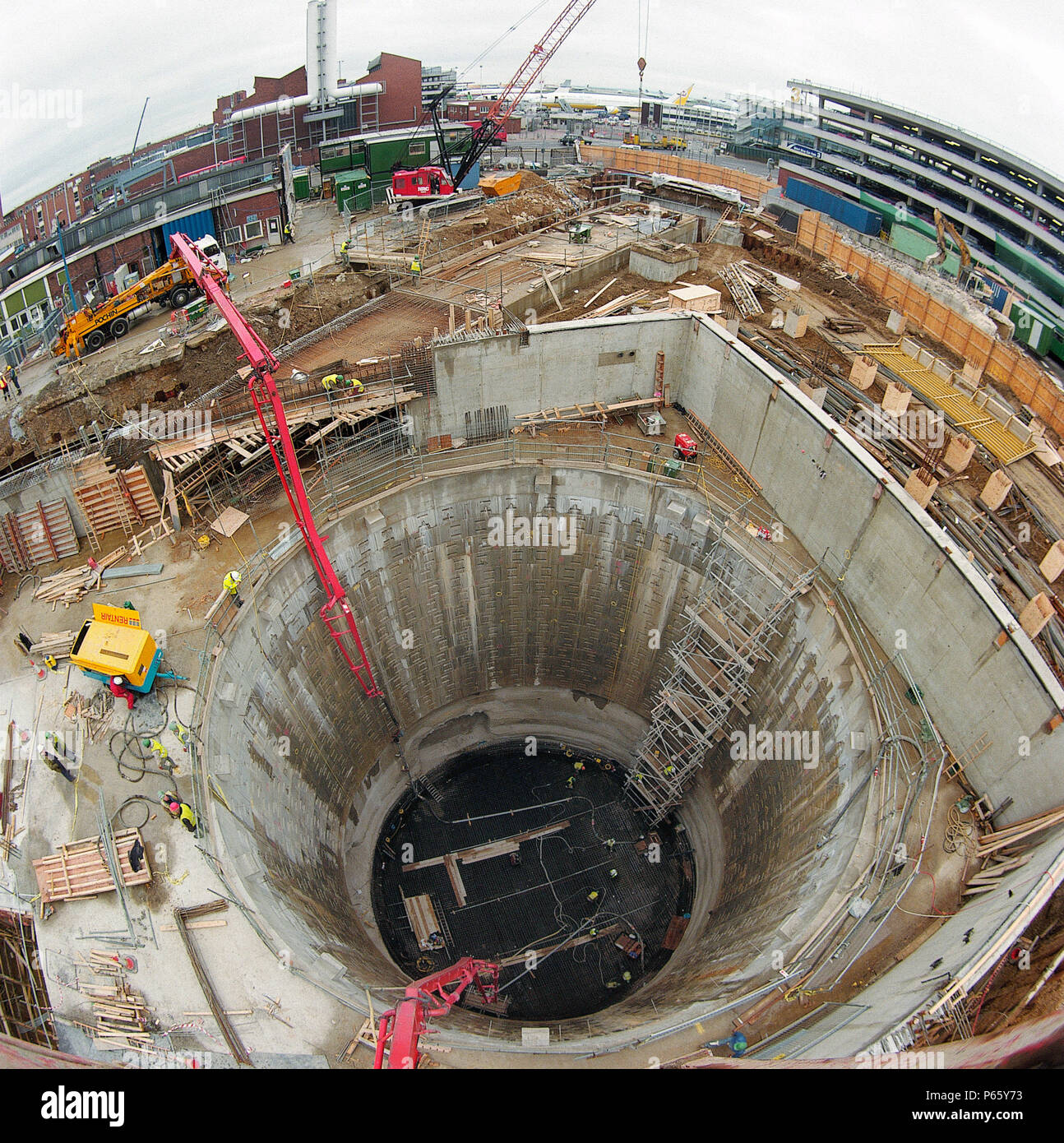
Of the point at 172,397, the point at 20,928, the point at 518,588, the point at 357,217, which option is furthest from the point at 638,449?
the point at 357,217

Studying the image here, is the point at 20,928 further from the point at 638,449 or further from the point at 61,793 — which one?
the point at 638,449

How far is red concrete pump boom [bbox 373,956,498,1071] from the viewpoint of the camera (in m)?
11.4

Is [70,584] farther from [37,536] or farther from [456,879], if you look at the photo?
[456,879]

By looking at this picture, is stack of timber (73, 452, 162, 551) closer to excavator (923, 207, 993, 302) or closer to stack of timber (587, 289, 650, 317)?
stack of timber (587, 289, 650, 317)

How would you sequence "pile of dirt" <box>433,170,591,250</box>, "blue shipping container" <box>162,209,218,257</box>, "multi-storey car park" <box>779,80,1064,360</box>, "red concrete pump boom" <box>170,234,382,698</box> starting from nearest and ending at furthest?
"red concrete pump boom" <box>170,234,382,698</box> < "pile of dirt" <box>433,170,591,250</box> < "blue shipping container" <box>162,209,218,257</box> < "multi-storey car park" <box>779,80,1064,360</box>

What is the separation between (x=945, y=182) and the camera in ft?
150

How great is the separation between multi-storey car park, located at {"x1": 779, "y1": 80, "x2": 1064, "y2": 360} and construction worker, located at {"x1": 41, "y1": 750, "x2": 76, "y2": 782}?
42275mm

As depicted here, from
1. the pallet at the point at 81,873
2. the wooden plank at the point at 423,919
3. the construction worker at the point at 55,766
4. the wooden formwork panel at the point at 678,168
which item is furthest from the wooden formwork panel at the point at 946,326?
the construction worker at the point at 55,766

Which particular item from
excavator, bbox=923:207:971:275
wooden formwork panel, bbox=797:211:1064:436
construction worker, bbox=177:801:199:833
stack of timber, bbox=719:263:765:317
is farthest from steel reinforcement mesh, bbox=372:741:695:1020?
excavator, bbox=923:207:971:275

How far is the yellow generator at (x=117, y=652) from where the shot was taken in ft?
53.8

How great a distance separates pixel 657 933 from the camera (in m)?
23.1

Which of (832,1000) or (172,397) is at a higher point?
(172,397)

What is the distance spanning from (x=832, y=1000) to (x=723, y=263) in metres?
28.6

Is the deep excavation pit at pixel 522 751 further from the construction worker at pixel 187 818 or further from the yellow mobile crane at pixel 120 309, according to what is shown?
the yellow mobile crane at pixel 120 309
